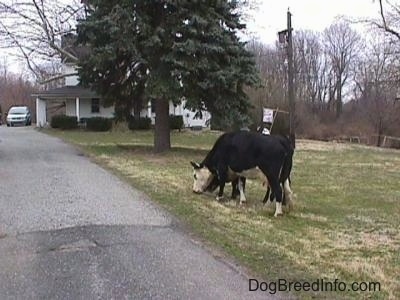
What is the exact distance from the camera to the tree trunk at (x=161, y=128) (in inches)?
942

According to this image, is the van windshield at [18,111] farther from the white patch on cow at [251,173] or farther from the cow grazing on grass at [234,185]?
the white patch on cow at [251,173]

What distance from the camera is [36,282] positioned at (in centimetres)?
626

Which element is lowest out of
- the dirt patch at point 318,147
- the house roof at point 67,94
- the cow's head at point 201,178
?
the dirt patch at point 318,147

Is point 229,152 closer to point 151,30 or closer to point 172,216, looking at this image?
point 172,216

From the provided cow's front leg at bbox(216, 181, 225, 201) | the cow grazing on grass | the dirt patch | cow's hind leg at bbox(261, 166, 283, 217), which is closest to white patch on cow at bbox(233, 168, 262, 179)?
cow's hind leg at bbox(261, 166, 283, 217)

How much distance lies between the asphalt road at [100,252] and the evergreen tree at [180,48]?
896 centimetres

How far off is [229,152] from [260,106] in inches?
1341

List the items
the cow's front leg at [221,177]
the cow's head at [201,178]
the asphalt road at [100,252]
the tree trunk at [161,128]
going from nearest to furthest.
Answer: the asphalt road at [100,252] < the cow's front leg at [221,177] < the cow's head at [201,178] < the tree trunk at [161,128]

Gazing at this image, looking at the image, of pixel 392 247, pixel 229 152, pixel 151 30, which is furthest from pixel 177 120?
pixel 392 247

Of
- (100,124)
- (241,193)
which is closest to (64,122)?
(100,124)

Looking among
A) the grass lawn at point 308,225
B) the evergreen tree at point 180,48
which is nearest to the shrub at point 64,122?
the evergreen tree at point 180,48

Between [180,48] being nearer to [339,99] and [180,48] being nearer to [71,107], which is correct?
[71,107]

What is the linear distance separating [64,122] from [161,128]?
22258mm

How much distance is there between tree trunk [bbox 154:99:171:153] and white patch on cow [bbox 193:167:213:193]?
10937mm
